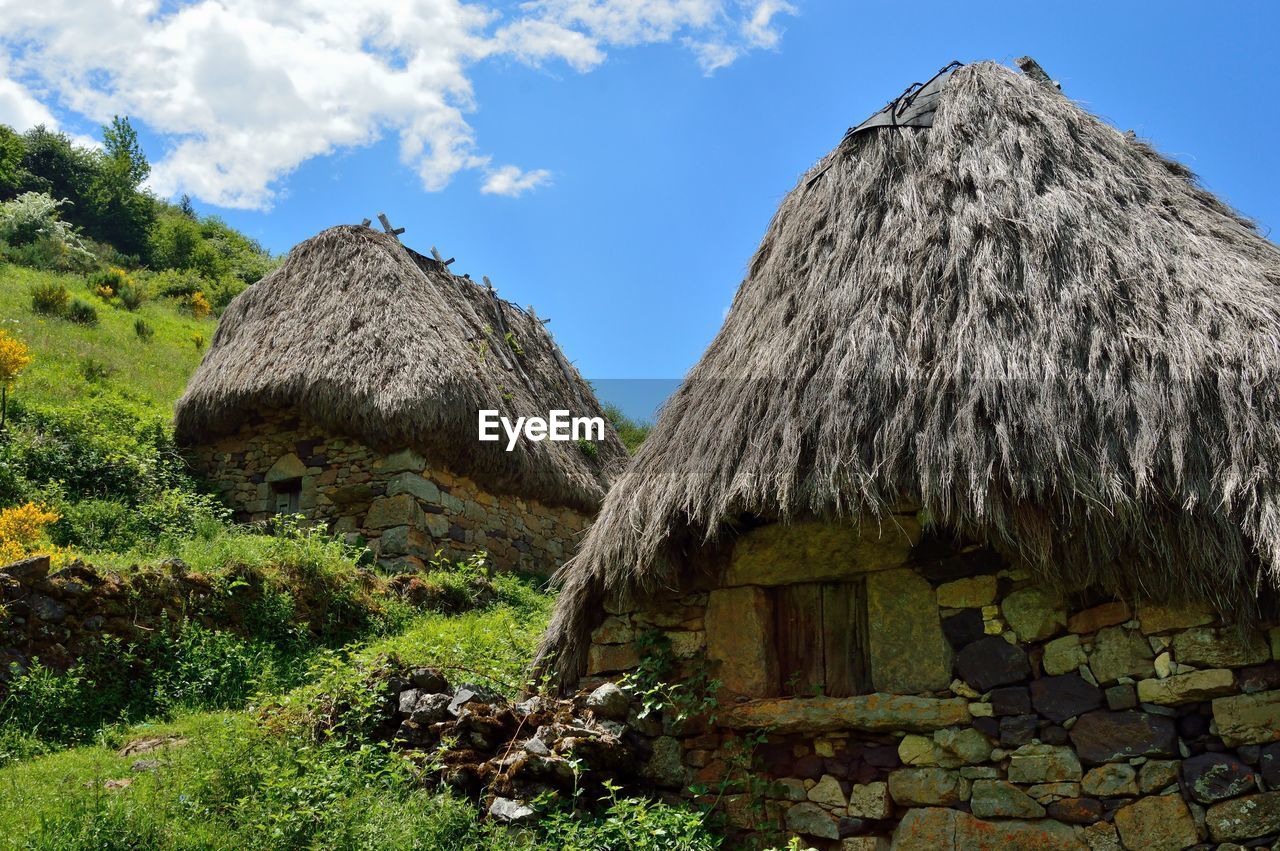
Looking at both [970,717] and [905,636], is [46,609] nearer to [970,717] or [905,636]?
[905,636]

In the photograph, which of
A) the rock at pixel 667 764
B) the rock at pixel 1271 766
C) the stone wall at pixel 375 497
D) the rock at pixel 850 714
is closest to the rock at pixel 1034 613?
the rock at pixel 850 714

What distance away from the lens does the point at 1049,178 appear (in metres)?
6.49

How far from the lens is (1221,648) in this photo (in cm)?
470

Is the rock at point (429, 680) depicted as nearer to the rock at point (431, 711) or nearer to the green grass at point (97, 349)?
the rock at point (431, 711)

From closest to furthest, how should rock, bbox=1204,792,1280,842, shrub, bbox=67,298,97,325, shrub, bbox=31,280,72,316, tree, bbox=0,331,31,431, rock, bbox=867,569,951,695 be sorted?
rock, bbox=1204,792,1280,842, rock, bbox=867,569,951,695, tree, bbox=0,331,31,431, shrub, bbox=31,280,72,316, shrub, bbox=67,298,97,325

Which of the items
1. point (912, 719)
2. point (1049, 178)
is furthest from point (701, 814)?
point (1049, 178)

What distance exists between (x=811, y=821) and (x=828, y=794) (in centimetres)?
16

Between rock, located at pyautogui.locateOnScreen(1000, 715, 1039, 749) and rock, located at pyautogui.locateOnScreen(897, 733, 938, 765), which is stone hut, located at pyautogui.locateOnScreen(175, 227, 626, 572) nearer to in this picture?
rock, located at pyautogui.locateOnScreen(897, 733, 938, 765)

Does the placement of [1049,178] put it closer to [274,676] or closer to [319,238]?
[274,676]

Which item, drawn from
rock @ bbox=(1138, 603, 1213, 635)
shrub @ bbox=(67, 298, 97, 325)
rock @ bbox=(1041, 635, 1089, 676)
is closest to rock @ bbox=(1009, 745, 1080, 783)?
rock @ bbox=(1041, 635, 1089, 676)

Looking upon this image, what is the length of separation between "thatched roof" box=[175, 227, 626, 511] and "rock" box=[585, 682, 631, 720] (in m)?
4.94

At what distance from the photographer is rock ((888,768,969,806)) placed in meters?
5.05

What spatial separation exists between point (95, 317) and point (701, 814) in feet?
51.4

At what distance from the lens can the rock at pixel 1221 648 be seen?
15.3ft
